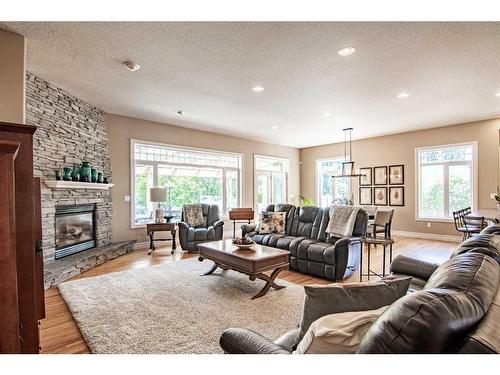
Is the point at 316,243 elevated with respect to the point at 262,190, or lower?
lower

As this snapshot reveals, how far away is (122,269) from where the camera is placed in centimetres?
416

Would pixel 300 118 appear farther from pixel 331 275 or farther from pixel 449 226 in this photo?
pixel 449 226

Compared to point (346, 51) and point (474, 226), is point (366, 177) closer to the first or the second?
point (474, 226)

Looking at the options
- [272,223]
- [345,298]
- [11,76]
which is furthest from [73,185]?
[345,298]

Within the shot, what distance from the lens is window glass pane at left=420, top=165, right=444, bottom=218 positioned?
6.54 meters

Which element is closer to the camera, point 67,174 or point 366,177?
point 67,174

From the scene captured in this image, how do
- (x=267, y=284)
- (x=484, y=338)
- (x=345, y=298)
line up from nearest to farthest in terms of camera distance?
(x=484, y=338) → (x=345, y=298) → (x=267, y=284)

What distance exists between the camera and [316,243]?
390 centimetres

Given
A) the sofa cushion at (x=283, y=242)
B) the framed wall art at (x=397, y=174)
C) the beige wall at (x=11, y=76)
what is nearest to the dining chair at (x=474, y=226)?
the framed wall art at (x=397, y=174)

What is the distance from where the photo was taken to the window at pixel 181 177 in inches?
229

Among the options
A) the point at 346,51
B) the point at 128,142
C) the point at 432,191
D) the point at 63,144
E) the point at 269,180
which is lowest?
the point at 432,191

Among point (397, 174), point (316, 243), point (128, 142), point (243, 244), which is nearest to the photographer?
point (243, 244)

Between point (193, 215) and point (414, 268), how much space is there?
4373 millimetres

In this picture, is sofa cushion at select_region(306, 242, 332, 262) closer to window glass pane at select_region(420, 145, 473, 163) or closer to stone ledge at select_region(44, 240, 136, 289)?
stone ledge at select_region(44, 240, 136, 289)
